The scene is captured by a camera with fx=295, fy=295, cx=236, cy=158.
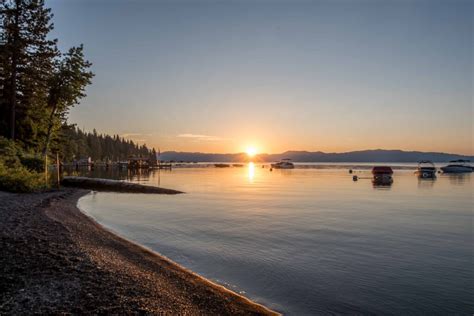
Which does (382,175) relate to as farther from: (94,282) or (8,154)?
(94,282)

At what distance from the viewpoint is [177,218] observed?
1825cm

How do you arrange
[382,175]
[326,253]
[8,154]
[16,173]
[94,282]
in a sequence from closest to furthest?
[94,282] < [326,253] < [16,173] < [8,154] < [382,175]

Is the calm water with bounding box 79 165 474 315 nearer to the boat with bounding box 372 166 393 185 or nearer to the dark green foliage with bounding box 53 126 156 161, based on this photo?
the boat with bounding box 372 166 393 185

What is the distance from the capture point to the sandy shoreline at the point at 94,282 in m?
5.20

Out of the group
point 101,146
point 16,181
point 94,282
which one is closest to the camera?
point 94,282

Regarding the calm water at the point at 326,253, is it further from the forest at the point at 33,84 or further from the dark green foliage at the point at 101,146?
the dark green foliage at the point at 101,146

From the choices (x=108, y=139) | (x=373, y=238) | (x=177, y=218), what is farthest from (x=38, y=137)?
(x=108, y=139)

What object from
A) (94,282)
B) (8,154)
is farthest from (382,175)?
(94,282)

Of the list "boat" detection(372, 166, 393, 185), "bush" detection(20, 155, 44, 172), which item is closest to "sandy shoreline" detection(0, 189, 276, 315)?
"bush" detection(20, 155, 44, 172)

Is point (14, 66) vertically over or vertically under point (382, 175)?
over

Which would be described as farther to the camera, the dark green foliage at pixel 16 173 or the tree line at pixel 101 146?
the tree line at pixel 101 146

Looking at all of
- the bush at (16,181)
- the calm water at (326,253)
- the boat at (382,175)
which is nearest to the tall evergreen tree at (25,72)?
the bush at (16,181)

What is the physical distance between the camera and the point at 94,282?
6203 mm

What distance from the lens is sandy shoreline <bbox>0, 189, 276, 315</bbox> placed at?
17.1 feet
